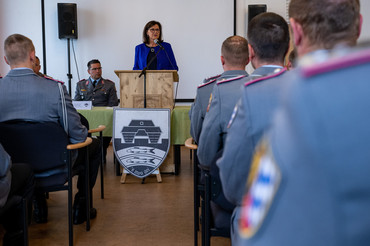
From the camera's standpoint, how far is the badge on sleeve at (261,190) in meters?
0.39

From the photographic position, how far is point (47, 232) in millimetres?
2523

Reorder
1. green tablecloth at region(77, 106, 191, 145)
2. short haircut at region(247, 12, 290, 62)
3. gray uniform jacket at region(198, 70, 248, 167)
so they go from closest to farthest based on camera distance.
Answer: short haircut at region(247, 12, 290, 62) → gray uniform jacket at region(198, 70, 248, 167) → green tablecloth at region(77, 106, 191, 145)

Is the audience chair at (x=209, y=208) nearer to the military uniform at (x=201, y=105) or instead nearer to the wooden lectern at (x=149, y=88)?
the military uniform at (x=201, y=105)

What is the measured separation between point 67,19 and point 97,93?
167 centimetres

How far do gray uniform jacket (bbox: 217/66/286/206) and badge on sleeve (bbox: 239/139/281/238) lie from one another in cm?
44

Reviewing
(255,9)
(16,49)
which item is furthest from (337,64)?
(255,9)

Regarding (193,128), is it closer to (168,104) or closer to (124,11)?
(168,104)

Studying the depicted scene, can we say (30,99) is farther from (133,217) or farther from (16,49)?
(133,217)

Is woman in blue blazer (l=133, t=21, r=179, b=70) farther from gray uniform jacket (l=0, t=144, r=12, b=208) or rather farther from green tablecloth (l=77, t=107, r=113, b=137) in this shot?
gray uniform jacket (l=0, t=144, r=12, b=208)

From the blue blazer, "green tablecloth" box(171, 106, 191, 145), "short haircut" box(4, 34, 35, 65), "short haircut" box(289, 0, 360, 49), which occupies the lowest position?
"green tablecloth" box(171, 106, 191, 145)

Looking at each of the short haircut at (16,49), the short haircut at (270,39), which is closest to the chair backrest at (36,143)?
the short haircut at (16,49)

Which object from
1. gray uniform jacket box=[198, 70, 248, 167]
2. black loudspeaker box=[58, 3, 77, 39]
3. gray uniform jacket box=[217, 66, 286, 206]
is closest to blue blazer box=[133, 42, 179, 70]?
black loudspeaker box=[58, 3, 77, 39]

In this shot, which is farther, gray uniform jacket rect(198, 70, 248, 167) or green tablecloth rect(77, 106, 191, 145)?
green tablecloth rect(77, 106, 191, 145)

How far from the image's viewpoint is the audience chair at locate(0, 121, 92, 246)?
2.02 metres
